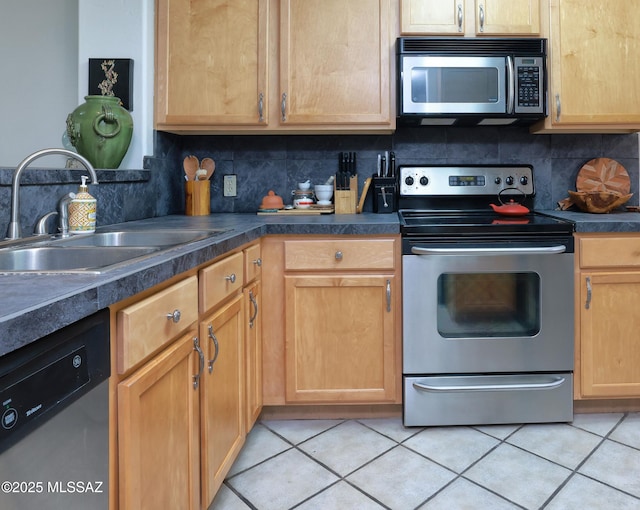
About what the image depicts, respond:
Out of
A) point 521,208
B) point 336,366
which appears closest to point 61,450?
point 336,366

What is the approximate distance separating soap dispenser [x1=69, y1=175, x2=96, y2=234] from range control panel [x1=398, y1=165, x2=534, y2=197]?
1.49m

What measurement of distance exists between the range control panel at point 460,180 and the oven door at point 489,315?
2.09 ft

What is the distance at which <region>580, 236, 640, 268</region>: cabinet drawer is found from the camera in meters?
2.04

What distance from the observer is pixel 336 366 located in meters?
2.09

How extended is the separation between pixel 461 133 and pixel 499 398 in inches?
53.2

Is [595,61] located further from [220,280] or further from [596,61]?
[220,280]

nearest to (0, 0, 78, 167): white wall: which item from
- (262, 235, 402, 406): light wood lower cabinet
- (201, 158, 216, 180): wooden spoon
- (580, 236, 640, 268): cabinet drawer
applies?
(201, 158, 216, 180): wooden spoon

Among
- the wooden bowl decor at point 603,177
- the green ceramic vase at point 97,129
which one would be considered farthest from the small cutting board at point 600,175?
the green ceramic vase at point 97,129

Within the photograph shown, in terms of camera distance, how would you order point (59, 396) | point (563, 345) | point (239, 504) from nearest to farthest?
point (59, 396) → point (239, 504) → point (563, 345)

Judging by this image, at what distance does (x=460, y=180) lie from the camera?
256cm

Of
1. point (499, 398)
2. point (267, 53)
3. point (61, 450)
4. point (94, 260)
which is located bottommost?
point (499, 398)

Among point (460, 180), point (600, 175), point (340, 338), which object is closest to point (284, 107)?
point (460, 180)

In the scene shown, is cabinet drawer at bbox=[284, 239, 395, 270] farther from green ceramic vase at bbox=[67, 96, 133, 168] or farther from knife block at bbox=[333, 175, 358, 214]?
green ceramic vase at bbox=[67, 96, 133, 168]

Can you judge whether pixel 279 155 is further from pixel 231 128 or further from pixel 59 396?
pixel 59 396
